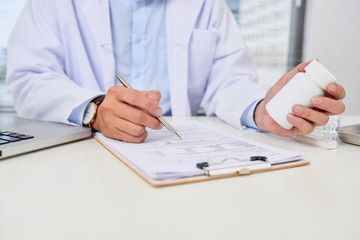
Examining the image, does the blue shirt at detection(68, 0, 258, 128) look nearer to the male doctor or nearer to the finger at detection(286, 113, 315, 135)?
the male doctor

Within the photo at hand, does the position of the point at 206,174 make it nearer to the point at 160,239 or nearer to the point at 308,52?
the point at 160,239

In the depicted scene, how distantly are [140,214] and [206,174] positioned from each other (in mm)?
136

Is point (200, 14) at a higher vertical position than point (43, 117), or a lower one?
higher

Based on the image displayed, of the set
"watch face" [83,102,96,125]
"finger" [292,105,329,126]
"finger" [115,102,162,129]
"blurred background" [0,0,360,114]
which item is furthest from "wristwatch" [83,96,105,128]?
"blurred background" [0,0,360,114]

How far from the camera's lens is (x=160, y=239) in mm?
287

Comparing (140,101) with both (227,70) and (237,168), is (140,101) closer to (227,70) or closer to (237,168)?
(237,168)

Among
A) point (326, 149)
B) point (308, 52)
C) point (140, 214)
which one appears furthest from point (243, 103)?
point (308, 52)

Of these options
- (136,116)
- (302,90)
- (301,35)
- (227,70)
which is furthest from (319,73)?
(301,35)

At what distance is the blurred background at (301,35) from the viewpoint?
84.7 inches

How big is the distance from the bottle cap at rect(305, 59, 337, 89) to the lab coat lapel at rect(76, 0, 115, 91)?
0.72 metres

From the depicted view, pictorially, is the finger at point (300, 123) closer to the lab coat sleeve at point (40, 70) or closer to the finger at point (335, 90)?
the finger at point (335, 90)

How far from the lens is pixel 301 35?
92.2 inches

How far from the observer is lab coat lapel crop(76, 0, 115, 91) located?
1.04m

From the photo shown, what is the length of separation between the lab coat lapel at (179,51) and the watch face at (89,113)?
1.44 feet
